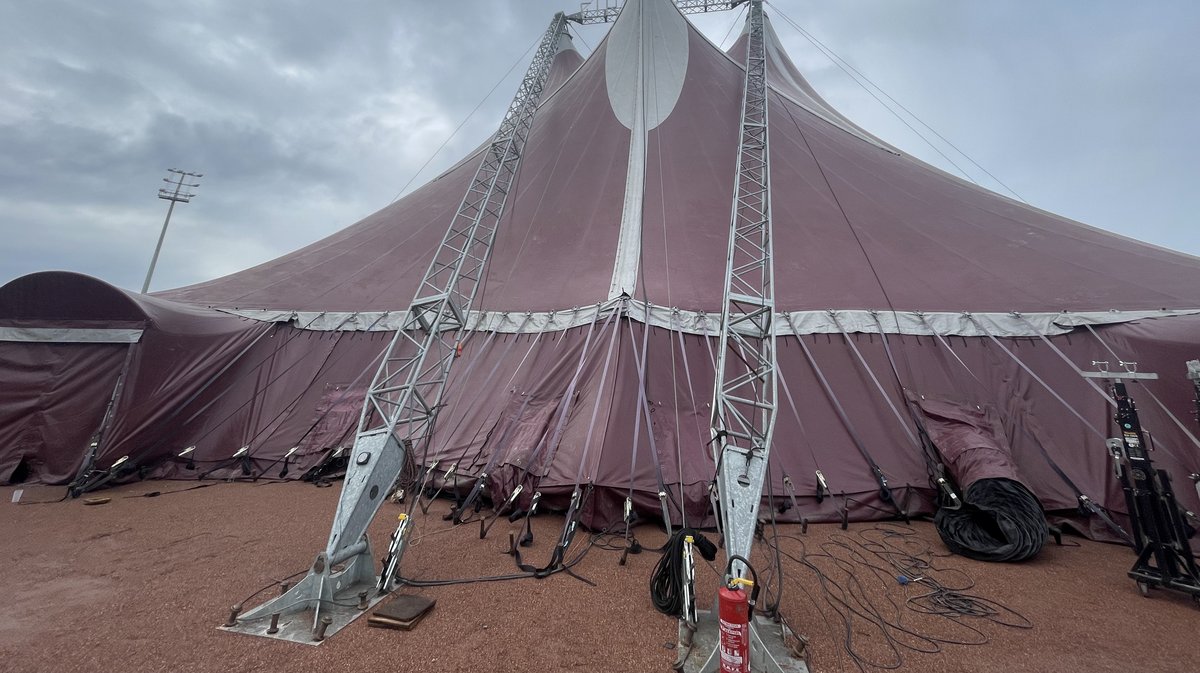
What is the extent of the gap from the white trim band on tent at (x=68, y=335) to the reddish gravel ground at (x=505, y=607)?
2.23 meters

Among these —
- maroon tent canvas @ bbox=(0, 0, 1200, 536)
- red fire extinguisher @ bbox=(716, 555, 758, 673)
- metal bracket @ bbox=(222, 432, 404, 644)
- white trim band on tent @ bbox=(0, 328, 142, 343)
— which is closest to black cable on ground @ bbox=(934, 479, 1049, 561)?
maroon tent canvas @ bbox=(0, 0, 1200, 536)

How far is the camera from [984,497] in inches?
163

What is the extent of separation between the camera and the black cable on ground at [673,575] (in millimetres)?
2871

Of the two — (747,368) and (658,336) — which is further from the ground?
(658,336)

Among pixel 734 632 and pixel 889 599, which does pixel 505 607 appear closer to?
pixel 734 632

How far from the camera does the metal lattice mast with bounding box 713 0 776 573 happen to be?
3.06 m

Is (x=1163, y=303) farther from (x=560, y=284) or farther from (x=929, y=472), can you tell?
(x=560, y=284)

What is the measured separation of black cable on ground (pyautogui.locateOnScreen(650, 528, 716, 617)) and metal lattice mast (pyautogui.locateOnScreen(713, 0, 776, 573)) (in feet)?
0.57

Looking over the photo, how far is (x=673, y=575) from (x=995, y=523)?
3.04m

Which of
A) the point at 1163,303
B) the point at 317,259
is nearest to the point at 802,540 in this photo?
the point at 1163,303

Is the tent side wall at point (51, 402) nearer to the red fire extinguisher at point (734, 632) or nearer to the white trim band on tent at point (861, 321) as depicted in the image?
the white trim band on tent at point (861, 321)

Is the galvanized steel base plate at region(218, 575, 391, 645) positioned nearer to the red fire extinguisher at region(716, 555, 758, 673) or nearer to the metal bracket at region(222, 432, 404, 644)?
the metal bracket at region(222, 432, 404, 644)

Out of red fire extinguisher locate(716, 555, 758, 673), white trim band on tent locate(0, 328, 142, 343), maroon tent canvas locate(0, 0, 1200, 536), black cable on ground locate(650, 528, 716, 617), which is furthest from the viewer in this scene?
white trim band on tent locate(0, 328, 142, 343)

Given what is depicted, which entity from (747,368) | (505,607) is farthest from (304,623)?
(747,368)
